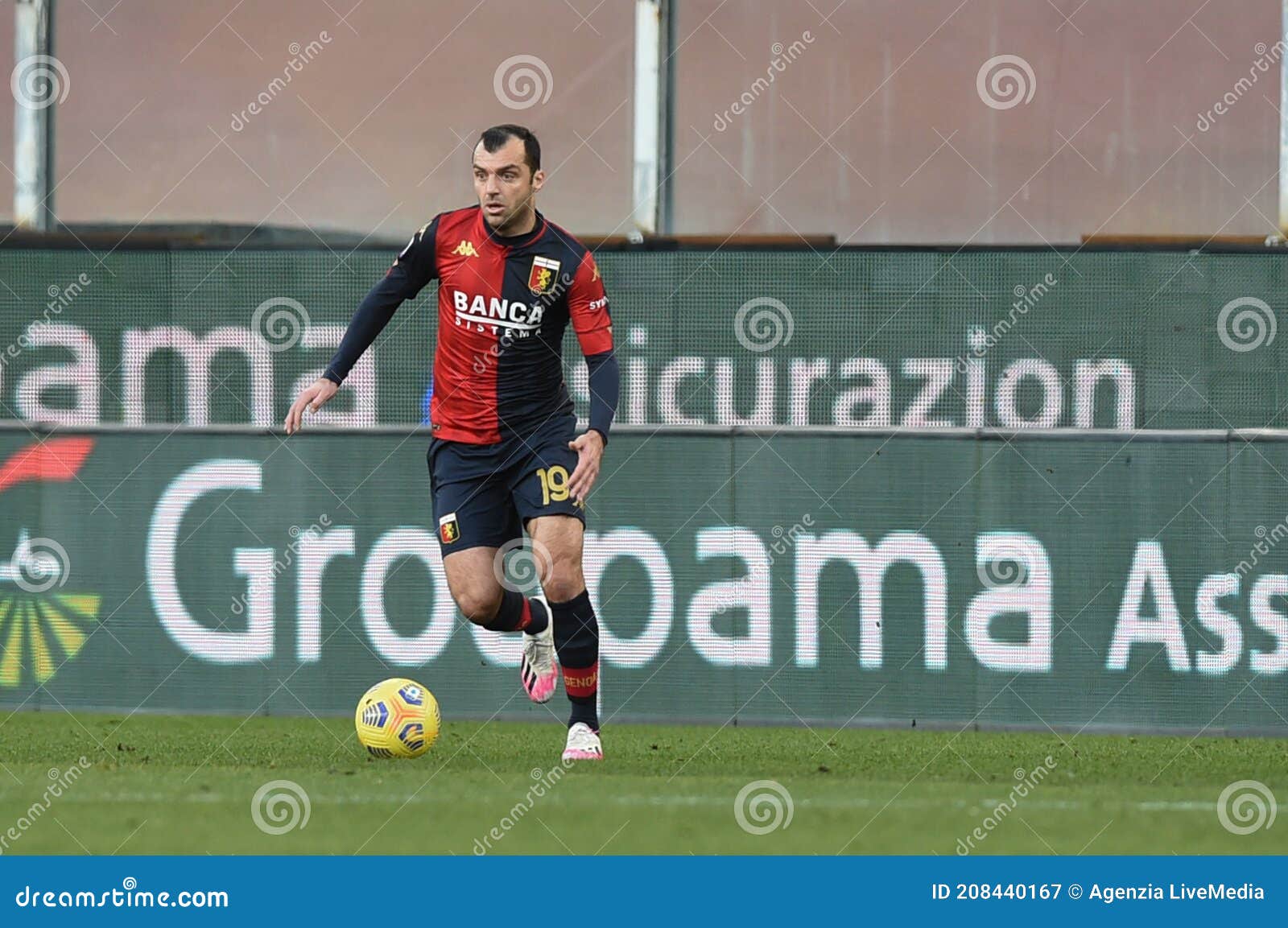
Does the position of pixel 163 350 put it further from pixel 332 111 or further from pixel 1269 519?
pixel 1269 519

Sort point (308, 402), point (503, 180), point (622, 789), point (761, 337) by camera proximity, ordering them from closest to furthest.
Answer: point (622, 789), point (503, 180), point (308, 402), point (761, 337)

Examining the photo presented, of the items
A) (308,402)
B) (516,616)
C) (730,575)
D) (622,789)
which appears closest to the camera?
(622,789)

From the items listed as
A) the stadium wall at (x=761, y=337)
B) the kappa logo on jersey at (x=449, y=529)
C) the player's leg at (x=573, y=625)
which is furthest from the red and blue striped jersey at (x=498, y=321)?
the stadium wall at (x=761, y=337)

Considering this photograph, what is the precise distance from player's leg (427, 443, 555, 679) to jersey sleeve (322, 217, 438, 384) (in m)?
0.49

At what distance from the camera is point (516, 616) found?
281 inches

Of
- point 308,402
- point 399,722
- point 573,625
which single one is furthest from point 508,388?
point 399,722

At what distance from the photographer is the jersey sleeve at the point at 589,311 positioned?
263 inches

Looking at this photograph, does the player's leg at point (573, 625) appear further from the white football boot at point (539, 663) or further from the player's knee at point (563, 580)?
the white football boot at point (539, 663)

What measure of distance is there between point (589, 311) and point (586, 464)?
633 mm

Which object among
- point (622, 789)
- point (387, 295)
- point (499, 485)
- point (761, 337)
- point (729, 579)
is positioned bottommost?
point (622, 789)

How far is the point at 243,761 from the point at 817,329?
4493 millimetres

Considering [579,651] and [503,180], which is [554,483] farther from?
[503,180]

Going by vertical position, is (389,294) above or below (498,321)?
above

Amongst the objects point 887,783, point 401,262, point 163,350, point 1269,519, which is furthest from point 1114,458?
point 163,350
